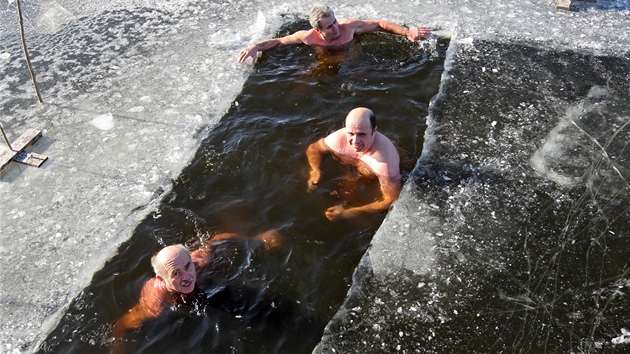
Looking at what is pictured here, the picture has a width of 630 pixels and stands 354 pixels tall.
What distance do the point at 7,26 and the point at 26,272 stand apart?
→ 4140mm

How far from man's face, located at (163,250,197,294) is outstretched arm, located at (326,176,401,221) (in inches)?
45.5

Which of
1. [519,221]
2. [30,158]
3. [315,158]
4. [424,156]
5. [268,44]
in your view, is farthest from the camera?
[268,44]

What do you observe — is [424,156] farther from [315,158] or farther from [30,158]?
[30,158]

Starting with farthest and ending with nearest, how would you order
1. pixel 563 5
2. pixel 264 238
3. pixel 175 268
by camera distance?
pixel 563 5
pixel 264 238
pixel 175 268

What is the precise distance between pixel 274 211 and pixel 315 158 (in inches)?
26.5

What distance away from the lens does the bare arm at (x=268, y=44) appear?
6078 mm

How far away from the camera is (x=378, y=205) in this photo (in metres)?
4.61

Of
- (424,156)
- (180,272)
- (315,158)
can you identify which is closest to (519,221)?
(424,156)

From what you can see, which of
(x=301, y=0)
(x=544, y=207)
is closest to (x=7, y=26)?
(x=301, y=0)

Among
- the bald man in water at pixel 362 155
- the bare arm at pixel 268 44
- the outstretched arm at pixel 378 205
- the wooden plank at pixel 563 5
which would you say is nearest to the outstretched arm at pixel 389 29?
the bare arm at pixel 268 44

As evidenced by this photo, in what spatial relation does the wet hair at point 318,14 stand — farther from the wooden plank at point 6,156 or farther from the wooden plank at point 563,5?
the wooden plank at point 6,156

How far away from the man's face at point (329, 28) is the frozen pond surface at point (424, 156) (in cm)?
77

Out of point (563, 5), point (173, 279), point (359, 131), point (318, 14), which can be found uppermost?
point (318, 14)

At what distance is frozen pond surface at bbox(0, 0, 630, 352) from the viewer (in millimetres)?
3996
